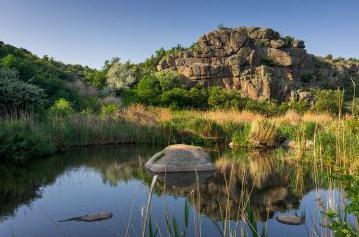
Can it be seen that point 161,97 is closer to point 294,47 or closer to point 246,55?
point 246,55

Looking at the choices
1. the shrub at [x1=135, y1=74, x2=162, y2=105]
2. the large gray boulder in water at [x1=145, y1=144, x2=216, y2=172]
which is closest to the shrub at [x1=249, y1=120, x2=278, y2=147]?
the large gray boulder in water at [x1=145, y1=144, x2=216, y2=172]

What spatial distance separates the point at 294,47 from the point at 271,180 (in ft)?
153

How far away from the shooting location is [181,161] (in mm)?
10469

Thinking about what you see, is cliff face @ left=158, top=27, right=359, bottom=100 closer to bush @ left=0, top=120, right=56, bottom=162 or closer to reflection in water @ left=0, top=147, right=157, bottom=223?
reflection in water @ left=0, top=147, right=157, bottom=223

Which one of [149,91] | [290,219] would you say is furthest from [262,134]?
[149,91]

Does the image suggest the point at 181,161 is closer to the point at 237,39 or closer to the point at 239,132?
the point at 239,132

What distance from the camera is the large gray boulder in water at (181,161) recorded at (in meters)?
10.4

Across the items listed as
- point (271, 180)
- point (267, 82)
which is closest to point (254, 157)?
point (271, 180)

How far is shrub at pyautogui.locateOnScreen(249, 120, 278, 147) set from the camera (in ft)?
A: 51.3

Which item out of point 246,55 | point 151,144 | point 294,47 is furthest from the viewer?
point 294,47

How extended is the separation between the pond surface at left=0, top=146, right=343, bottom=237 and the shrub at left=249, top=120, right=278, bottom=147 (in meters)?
3.42

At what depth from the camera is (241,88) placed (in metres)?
44.2

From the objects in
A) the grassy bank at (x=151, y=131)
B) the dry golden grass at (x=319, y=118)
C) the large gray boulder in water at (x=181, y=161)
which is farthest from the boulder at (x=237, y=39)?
the large gray boulder in water at (x=181, y=161)

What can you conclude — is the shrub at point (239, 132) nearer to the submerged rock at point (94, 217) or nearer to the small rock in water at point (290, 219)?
the small rock in water at point (290, 219)
